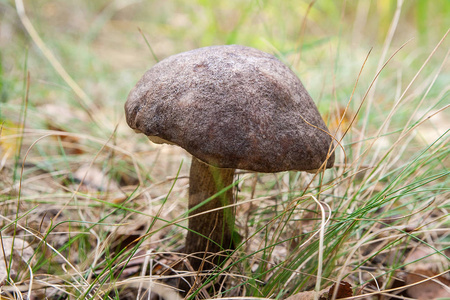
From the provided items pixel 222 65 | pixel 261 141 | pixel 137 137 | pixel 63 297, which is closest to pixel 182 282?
pixel 63 297

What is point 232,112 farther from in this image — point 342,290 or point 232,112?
point 342,290

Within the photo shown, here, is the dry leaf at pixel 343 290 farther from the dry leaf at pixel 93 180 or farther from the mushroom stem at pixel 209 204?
the dry leaf at pixel 93 180

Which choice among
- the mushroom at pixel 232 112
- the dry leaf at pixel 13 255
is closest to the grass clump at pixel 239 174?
the dry leaf at pixel 13 255

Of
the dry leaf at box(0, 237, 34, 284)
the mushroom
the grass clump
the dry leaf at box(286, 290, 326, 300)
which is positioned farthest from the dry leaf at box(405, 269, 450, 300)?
the dry leaf at box(0, 237, 34, 284)

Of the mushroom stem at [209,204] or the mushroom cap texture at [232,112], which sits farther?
the mushroom stem at [209,204]

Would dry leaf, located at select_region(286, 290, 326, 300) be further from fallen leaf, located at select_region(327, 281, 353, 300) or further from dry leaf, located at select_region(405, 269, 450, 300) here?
dry leaf, located at select_region(405, 269, 450, 300)

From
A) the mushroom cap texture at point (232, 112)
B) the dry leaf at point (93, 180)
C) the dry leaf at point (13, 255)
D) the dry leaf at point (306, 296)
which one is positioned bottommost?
the dry leaf at point (13, 255)

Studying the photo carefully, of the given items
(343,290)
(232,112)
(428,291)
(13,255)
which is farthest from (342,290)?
(13,255)

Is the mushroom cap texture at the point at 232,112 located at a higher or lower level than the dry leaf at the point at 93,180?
higher

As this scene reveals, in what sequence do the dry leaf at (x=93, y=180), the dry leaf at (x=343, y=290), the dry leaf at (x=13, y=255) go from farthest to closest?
the dry leaf at (x=93, y=180) < the dry leaf at (x=13, y=255) < the dry leaf at (x=343, y=290)
